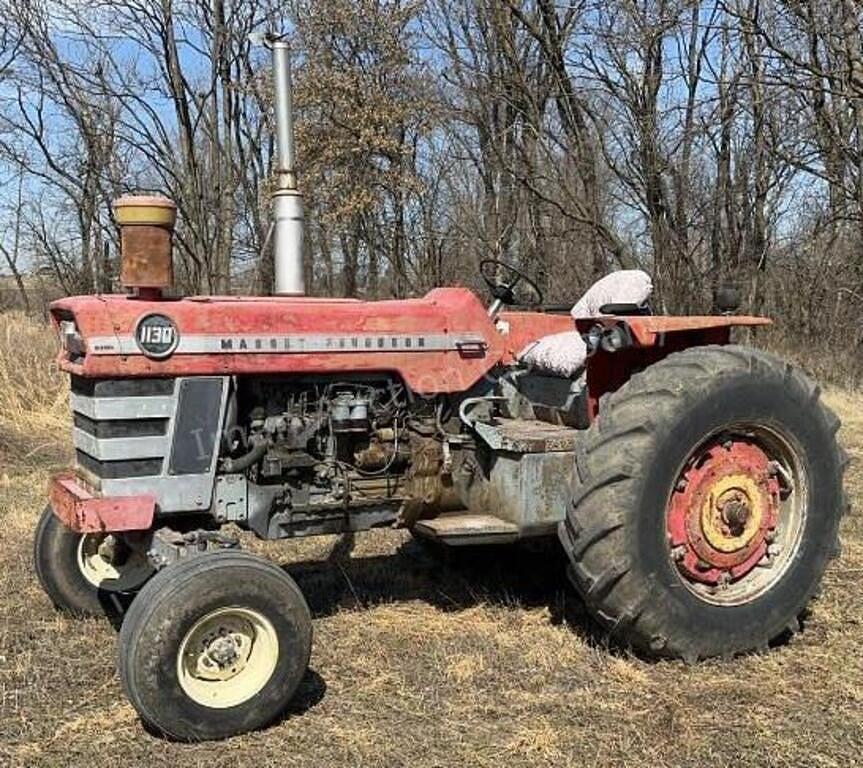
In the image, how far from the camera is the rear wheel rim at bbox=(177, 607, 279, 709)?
3.17 m

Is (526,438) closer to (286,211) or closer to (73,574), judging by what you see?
(286,211)

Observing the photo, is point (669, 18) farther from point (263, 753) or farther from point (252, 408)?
point (263, 753)

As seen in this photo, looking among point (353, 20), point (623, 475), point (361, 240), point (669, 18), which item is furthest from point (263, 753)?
point (361, 240)

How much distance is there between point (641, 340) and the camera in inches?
→ 153

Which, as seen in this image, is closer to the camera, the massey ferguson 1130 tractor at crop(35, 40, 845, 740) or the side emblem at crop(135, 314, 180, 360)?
the massey ferguson 1130 tractor at crop(35, 40, 845, 740)

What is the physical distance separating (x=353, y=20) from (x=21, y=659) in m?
17.1

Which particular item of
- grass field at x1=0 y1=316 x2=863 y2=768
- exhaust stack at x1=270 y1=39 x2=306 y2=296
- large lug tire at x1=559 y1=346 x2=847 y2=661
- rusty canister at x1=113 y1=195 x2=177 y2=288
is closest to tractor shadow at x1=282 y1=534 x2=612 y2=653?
grass field at x1=0 y1=316 x2=863 y2=768

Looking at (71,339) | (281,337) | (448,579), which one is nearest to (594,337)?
(281,337)

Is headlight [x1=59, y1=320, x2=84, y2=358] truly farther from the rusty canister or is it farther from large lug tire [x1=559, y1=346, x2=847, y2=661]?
large lug tire [x1=559, y1=346, x2=847, y2=661]

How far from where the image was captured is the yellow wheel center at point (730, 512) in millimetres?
3891

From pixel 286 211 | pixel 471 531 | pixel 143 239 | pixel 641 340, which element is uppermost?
pixel 286 211

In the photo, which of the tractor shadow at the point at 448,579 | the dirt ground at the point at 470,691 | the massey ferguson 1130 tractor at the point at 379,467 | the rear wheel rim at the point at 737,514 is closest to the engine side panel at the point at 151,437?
the massey ferguson 1130 tractor at the point at 379,467

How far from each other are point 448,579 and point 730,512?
1.63m

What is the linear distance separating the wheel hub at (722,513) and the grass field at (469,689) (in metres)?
0.37
